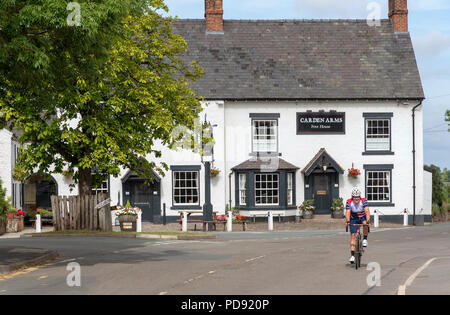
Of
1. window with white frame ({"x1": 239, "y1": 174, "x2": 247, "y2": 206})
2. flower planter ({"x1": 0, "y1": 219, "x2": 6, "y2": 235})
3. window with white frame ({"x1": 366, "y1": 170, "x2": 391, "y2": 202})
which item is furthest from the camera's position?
window with white frame ({"x1": 366, "y1": 170, "x2": 391, "y2": 202})

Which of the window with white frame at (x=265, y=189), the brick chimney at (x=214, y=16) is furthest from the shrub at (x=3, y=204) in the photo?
the brick chimney at (x=214, y=16)

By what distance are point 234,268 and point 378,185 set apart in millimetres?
24290

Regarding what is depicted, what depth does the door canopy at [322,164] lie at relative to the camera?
125 feet

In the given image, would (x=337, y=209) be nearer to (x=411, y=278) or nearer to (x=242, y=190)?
(x=242, y=190)

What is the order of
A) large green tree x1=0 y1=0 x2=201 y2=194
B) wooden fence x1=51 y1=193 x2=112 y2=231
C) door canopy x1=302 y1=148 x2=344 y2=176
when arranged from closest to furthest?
large green tree x1=0 y1=0 x2=201 y2=194 → wooden fence x1=51 y1=193 x2=112 y2=231 → door canopy x1=302 y1=148 x2=344 y2=176

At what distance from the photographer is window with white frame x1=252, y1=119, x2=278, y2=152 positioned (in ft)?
126

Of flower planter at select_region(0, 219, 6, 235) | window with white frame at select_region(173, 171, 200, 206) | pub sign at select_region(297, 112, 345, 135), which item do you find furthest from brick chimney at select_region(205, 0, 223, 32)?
flower planter at select_region(0, 219, 6, 235)

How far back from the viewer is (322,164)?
1507 inches

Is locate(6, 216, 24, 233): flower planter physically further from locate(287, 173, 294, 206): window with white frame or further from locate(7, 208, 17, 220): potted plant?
locate(287, 173, 294, 206): window with white frame

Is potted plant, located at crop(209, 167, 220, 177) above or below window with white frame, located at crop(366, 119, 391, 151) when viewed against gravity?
below

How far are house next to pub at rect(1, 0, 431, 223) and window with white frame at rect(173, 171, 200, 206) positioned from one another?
0.18 ft

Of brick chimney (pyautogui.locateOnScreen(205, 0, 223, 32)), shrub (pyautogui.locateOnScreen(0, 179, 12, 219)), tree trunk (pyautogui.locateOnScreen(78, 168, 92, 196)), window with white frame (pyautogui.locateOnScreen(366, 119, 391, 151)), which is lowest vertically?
shrub (pyautogui.locateOnScreen(0, 179, 12, 219))

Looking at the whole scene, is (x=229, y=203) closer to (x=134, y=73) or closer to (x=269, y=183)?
(x=269, y=183)

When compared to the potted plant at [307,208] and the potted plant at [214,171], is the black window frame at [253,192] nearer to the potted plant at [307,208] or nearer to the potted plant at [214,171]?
the potted plant at [307,208]
